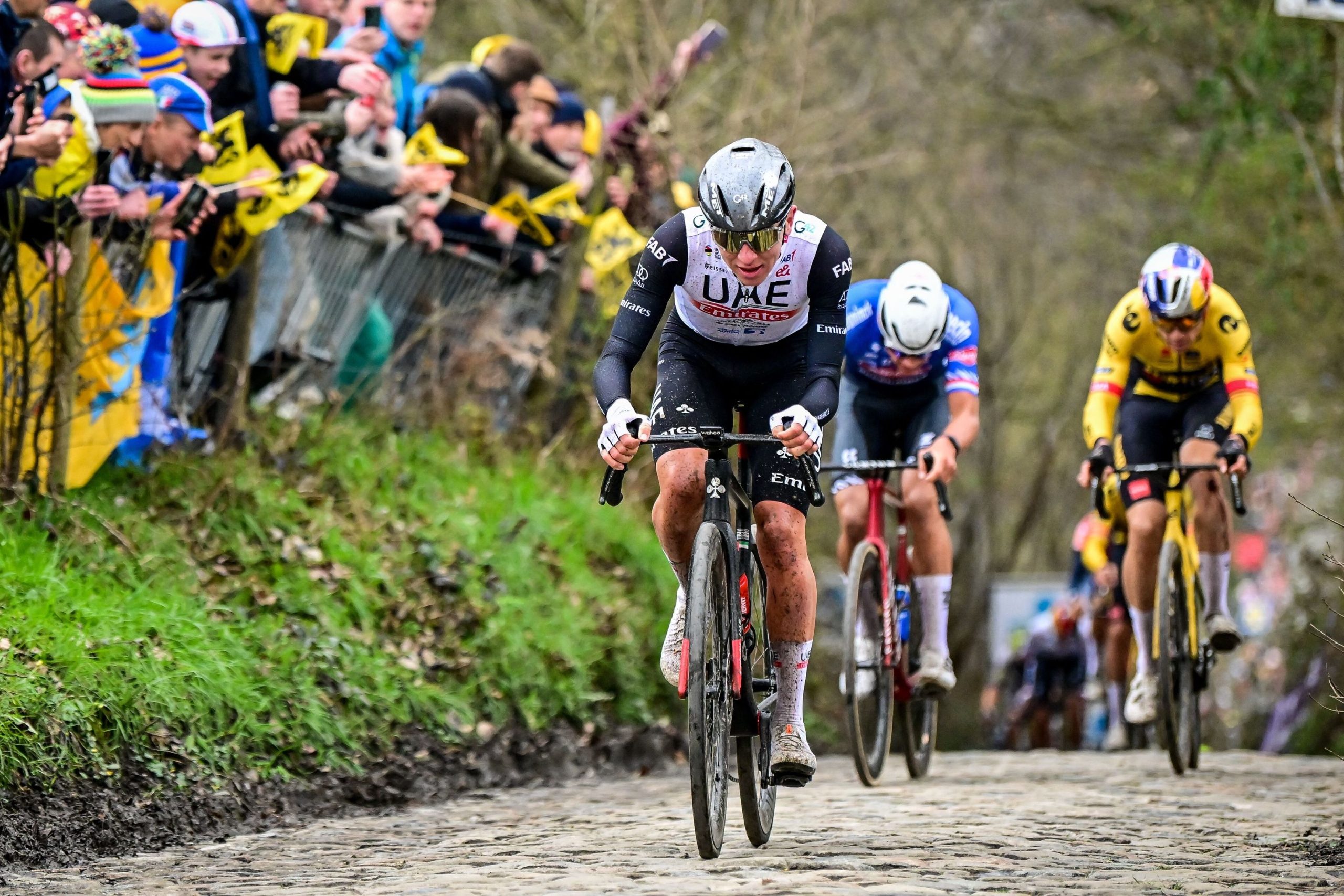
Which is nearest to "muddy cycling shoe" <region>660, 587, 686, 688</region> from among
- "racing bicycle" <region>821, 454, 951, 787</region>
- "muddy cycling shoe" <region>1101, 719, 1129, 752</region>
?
"racing bicycle" <region>821, 454, 951, 787</region>

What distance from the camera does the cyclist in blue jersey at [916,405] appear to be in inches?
361

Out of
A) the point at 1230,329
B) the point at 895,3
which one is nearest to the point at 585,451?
the point at 1230,329

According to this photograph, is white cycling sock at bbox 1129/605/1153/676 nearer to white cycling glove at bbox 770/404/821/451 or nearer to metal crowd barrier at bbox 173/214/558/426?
metal crowd barrier at bbox 173/214/558/426

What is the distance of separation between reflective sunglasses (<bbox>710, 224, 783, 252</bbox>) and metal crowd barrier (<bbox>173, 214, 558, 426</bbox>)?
4.25 m

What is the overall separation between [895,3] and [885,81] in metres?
1.33

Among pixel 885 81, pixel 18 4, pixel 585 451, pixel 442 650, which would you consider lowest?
pixel 442 650

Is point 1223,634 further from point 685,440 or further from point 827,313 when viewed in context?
point 685,440

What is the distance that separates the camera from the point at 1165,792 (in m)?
9.11

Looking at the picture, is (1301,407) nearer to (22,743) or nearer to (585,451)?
(585,451)

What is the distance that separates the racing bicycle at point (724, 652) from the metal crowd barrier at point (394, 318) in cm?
422

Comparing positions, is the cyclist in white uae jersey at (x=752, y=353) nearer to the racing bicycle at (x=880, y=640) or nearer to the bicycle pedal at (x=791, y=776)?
the bicycle pedal at (x=791, y=776)

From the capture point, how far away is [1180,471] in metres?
10.1

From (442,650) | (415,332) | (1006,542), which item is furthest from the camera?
(1006,542)

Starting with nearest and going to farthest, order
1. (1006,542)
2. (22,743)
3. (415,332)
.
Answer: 1. (22,743)
2. (415,332)
3. (1006,542)
